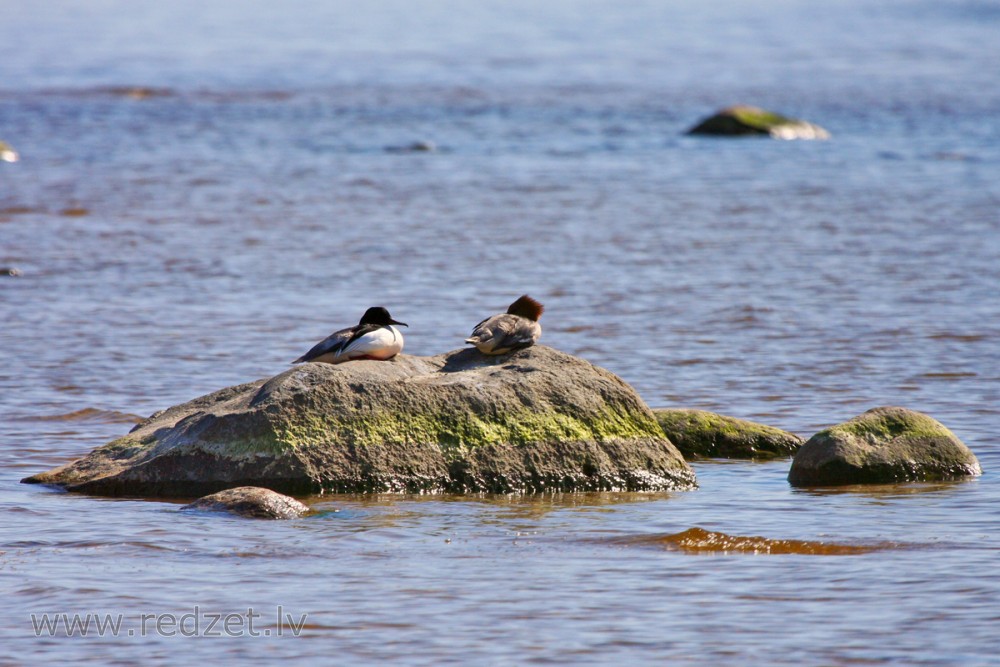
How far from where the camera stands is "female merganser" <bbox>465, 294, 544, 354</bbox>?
8.95 metres

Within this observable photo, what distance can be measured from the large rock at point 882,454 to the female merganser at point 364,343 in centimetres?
257

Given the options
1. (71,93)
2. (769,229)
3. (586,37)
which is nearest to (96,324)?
(769,229)

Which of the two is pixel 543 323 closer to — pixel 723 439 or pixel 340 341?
pixel 723 439

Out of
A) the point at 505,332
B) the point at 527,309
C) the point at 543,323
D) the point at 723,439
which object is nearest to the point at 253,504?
the point at 505,332

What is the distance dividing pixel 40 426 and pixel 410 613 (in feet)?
16.2

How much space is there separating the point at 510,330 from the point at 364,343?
933mm

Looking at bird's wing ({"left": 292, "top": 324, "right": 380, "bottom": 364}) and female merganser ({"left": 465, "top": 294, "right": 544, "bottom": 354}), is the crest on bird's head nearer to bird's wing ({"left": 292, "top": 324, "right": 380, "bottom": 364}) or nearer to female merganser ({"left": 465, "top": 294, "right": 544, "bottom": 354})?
female merganser ({"left": 465, "top": 294, "right": 544, "bottom": 354})

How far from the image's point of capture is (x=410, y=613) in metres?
6.39

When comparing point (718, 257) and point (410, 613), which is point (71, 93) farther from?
point (410, 613)

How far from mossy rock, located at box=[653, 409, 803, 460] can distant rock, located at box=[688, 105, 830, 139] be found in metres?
24.1

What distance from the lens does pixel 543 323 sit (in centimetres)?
1435

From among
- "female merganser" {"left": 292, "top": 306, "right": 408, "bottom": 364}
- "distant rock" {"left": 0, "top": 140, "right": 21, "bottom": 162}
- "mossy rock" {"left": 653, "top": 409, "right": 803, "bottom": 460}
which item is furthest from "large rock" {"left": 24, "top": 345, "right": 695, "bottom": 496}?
"distant rock" {"left": 0, "top": 140, "right": 21, "bottom": 162}

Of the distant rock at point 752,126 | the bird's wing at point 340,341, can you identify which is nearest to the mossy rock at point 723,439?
the bird's wing at point 340,341

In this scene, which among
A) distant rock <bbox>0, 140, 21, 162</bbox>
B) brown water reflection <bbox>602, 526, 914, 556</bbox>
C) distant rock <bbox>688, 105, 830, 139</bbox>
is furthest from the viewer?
distant rock <bbox>688, 105, 830, 139</bbox>
